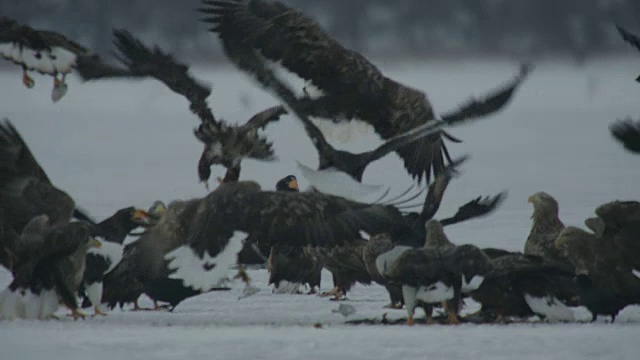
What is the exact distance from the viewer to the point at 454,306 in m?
6.97

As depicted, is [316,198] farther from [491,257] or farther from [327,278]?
[327,278]

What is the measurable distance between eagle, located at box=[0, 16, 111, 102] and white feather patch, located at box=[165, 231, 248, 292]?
254 centimetres

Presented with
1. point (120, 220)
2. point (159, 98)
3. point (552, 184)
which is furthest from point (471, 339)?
point (159, 98)

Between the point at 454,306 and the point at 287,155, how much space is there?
1047 cm

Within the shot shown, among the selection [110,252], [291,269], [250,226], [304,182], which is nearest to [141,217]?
[110,252]

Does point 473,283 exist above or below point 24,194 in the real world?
below

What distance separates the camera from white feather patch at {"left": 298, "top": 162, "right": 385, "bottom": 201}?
7895 mm

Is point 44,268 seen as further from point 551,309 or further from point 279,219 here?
point 551,309

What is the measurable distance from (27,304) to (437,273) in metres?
1.80

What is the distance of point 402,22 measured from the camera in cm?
2414

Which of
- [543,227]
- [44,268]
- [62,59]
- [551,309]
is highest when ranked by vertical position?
[62,59]

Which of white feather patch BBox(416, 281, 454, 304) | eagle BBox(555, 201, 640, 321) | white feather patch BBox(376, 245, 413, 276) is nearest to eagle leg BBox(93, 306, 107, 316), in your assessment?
white feather patch BBox(376, 245, 413, 276)

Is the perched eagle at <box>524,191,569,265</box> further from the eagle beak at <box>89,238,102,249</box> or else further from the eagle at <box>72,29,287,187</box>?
the eagle beak at <box>89,238,102,249</box>

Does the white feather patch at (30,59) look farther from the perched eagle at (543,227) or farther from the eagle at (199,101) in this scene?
the perched eagle at (543,227)
